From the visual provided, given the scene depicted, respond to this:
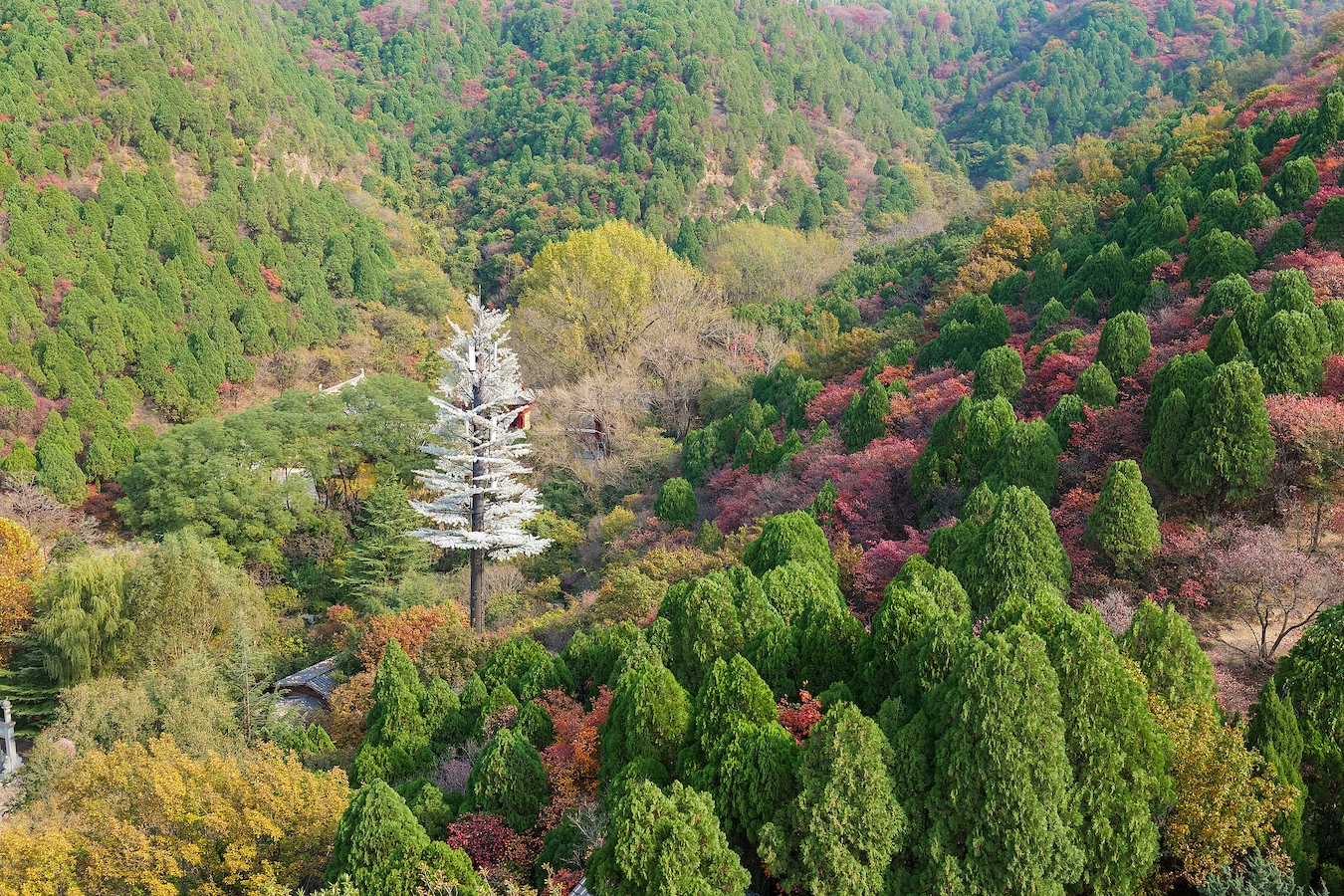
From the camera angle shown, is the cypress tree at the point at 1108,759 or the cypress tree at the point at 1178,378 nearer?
the cypress tree at the point at 1108,759

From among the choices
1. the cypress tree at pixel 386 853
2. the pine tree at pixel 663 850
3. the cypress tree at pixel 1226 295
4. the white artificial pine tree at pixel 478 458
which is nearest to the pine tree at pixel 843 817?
the pine tree at pixel 663 850

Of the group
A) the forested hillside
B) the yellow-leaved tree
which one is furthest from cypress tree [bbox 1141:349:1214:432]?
the yellow-leaved tree

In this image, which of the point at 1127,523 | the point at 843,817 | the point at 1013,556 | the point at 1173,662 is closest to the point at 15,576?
the point at 843,817

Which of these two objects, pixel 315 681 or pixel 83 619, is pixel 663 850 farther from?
pixel 83 619

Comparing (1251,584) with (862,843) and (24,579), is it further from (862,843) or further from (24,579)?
(24,579)

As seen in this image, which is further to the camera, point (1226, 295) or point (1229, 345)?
point (1226, 295)

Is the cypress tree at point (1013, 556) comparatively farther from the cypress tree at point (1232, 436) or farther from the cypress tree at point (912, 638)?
the cypress tree at point (1232, 436)
